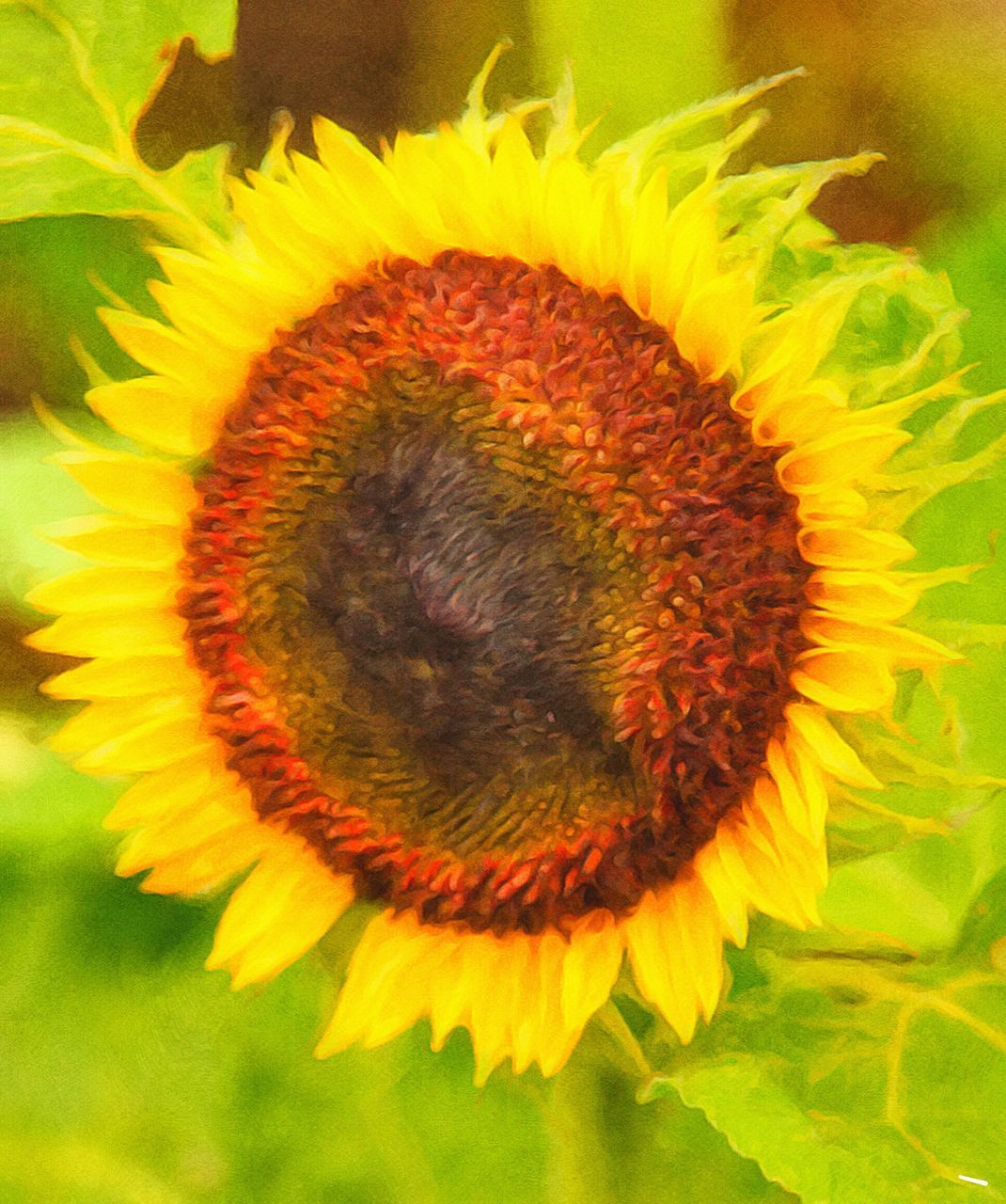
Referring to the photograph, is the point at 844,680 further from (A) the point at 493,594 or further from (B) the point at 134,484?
(B) the point at 134,484

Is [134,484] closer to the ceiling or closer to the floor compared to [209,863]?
closer to the ceiling

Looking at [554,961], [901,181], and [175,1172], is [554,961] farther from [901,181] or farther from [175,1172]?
[901,181]

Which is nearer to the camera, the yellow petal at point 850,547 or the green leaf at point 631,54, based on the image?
the yellow petal at point 850,547

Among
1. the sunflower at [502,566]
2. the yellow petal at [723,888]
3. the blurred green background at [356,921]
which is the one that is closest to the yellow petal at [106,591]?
the sunflower at [502,566]

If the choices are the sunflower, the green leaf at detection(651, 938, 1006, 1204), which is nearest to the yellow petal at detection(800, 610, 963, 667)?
the sunflower

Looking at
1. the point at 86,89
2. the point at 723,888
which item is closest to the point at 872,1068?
the point at 723,888

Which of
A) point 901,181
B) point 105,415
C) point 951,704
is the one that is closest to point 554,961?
point 951,704

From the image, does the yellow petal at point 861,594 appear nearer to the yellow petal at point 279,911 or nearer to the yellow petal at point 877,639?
the yellow petal at point 877,639
